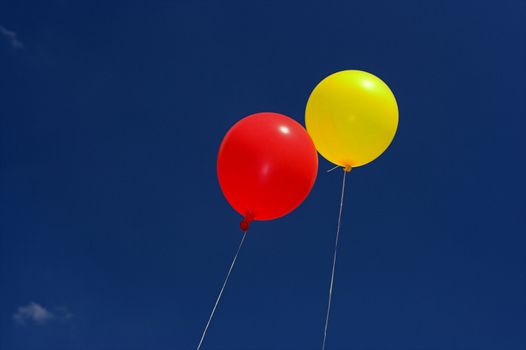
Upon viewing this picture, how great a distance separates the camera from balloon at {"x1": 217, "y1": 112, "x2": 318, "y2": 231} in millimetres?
5145

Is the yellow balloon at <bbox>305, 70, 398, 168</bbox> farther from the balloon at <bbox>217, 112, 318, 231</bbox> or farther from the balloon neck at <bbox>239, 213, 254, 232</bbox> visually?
the balloon neck at <bbox>239, 213, 254, 232</bbox>

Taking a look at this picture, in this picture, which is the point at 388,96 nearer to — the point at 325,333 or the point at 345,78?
the point at 345,78

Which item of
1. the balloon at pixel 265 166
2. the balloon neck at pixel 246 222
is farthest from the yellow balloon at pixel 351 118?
the balloon neck at pixel 246 222

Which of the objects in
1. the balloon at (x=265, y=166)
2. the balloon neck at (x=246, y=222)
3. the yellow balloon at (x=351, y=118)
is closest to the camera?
the balloon at (x=265, y=166)

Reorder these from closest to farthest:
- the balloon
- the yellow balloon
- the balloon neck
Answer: the balloon
the balloon neck
the yellow balloon

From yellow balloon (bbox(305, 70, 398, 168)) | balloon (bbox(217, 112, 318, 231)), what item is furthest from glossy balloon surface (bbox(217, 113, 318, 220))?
yellow balloon (bbox(305, 70, 398, 168))

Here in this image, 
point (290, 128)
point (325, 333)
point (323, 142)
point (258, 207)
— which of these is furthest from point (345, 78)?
point (325, 333)

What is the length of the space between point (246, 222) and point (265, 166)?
702 millimetres

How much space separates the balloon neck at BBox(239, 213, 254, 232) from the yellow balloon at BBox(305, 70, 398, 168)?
4.76ft

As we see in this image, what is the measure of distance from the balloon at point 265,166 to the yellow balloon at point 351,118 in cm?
63

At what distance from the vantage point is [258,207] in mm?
5324

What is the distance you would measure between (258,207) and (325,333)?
1675mm

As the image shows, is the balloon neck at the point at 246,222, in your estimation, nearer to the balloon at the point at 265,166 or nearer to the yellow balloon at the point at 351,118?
the balloon at the point at 265,166

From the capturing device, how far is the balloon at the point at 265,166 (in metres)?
5.14
